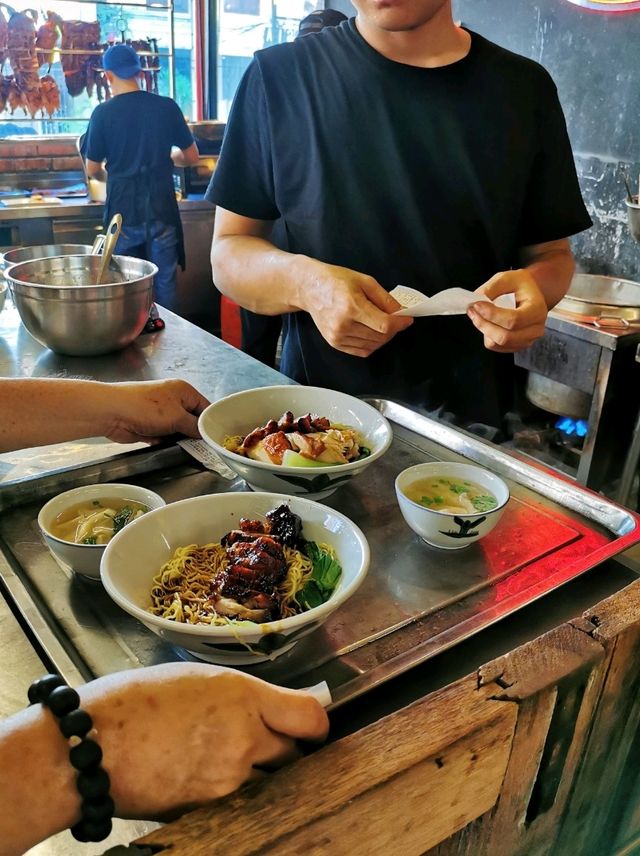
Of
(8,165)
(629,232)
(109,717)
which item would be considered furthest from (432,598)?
(8,165)

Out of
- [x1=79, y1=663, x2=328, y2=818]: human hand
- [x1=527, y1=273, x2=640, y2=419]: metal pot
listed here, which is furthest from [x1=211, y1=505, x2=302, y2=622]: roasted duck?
[x1=527, y1=273, x2=640, y2=419]: metal pot

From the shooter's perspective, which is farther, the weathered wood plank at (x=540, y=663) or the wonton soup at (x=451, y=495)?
the wonton soup at (x=451, y=495)

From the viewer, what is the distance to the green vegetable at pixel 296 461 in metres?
1.21

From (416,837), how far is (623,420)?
2.85m

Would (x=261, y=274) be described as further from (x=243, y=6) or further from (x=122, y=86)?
(x=243, y=6)

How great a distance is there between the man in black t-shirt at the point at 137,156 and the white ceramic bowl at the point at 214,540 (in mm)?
4181

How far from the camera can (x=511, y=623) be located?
40.5 inches

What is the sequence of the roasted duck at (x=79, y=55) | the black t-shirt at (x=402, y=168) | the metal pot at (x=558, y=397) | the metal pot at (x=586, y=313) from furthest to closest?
the roasted duck at (x=79, y=55) < the metal pot at (x=558, y=397) < the metal pot at (x=586, y=313) < the black t-shirt at (x=402, y=168)

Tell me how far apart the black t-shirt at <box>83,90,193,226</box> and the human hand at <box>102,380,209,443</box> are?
4.15 metres

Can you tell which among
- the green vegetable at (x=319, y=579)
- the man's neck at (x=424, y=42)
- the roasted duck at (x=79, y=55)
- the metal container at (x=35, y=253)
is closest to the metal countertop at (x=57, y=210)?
the roasted duck at (x=79, y=55)

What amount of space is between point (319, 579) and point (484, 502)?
37cm

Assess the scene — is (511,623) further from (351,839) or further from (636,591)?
(351,839)

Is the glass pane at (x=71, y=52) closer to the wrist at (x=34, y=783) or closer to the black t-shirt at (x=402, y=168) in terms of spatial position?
the black t-shirt at (x=402, y=168)

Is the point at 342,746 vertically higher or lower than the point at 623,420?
higher
